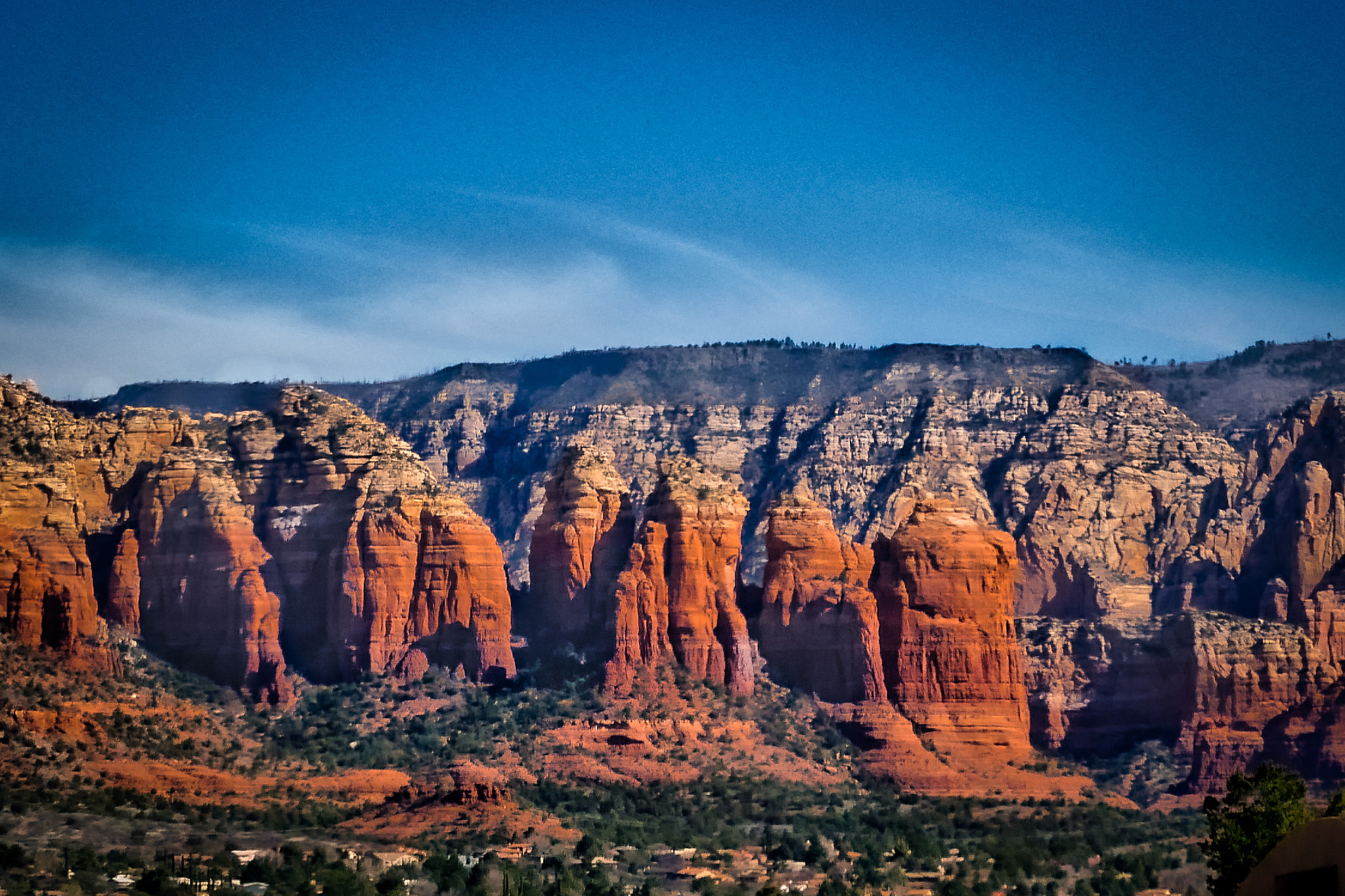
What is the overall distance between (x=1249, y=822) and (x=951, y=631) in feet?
156

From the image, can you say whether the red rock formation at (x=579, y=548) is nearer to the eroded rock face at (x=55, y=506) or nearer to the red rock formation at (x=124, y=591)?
the red rock formation at (x=124, y=591)

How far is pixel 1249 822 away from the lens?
67750mm

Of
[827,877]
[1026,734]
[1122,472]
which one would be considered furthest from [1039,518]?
[827,877]

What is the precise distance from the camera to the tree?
66.4 m

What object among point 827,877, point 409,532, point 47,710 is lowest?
point 827,877

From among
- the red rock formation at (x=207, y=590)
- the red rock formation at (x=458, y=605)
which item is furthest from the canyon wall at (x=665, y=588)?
the red rock formation at (x=207, y=590)

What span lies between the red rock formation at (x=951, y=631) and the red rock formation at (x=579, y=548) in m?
14.4

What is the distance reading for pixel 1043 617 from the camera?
138 m

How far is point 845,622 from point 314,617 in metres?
27.2

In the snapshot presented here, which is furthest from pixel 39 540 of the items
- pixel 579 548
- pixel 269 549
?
pixel 579 548

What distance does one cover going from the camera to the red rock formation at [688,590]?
359ft

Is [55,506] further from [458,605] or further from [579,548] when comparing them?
[579,548]

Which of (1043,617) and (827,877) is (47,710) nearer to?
(827,877)

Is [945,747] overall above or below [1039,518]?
below
